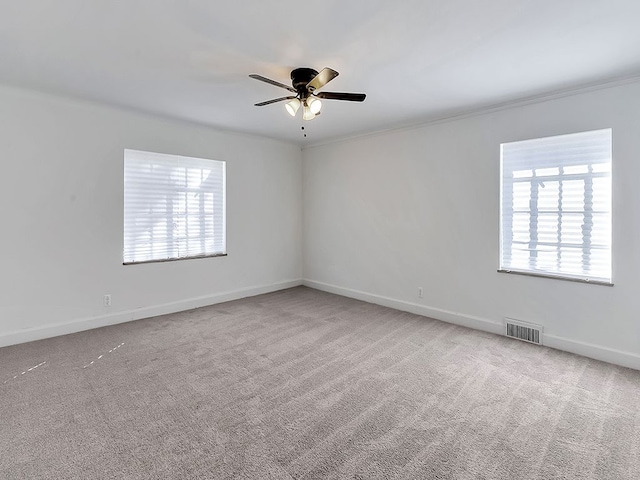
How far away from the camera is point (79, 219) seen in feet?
12.1

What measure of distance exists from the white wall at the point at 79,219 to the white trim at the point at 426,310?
5.71ft

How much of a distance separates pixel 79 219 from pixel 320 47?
126 inches

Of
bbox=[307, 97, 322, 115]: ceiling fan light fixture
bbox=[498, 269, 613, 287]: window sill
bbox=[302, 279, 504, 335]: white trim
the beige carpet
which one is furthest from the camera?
bbox=[302, 279, 504, 335]: white trim

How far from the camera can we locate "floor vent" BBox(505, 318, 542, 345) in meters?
3.40

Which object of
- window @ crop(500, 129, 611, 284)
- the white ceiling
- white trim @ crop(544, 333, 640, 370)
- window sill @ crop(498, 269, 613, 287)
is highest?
the white ceiling

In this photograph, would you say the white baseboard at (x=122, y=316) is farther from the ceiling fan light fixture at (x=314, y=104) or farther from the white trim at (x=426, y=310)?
the ceiling fan light fixture at (x=314, y=104)

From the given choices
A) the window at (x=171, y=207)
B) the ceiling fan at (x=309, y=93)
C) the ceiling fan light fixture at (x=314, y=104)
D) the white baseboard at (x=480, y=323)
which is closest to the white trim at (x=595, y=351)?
the white baseboard at (x=480, y=323)

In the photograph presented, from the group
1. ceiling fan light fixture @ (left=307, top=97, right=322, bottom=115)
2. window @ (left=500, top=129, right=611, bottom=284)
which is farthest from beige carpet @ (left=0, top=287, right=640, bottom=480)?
ceiling fan light fixture @ (left=307, top=97, right=322, bottom=115)

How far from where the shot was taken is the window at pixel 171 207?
13.4 ft

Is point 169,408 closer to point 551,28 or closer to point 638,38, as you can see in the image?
point 551,28

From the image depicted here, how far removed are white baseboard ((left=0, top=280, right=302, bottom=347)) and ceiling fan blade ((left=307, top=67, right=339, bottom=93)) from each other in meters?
3.30

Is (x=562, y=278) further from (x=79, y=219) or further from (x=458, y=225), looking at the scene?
(x=79, y=219)

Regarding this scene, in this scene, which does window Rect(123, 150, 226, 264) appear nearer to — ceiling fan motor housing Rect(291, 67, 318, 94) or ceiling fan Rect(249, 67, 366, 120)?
ceiling fan Rect(249, 67, 366, 120)

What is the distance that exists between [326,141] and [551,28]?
3.62 m
